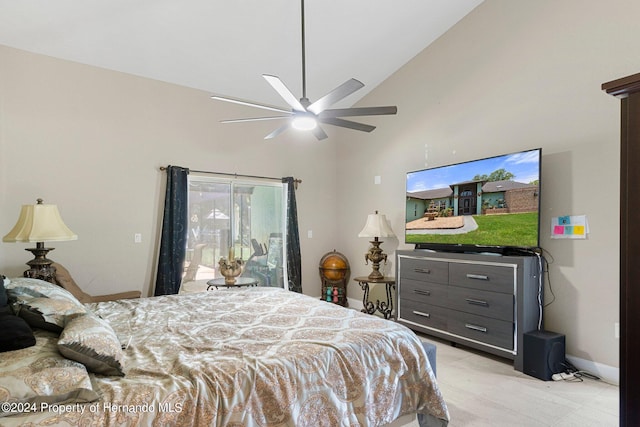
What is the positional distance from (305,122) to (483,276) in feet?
7.34

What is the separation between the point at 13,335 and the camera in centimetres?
133

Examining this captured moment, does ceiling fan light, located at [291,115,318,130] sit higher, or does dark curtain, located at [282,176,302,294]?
ceiling fan light, located at [291,115,318,130]

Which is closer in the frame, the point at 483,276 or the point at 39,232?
the point at 39,232

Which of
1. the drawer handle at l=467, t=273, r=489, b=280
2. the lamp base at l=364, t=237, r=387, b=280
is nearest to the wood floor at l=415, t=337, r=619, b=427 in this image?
the drawer handle at l=467, t=273, r=489, b=280

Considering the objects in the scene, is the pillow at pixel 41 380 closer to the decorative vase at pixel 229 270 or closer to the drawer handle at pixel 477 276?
the decorative vase at pixel 229 270

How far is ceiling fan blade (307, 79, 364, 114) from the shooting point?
7.47 feet

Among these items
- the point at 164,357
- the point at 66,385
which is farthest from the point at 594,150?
the point at 66,385

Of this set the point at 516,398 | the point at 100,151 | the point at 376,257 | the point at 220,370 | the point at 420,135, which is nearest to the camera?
the point at 220,370

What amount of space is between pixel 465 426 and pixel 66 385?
7.30 ft

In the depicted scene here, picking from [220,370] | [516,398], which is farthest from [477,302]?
[220,370]

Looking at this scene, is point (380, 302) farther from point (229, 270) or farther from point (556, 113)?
point (556, 113)

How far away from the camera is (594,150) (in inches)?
119

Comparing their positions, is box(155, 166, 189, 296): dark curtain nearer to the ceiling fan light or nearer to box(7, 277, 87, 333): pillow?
the ceiling fan light

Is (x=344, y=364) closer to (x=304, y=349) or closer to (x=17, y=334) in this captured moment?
(x=304, y=349)
